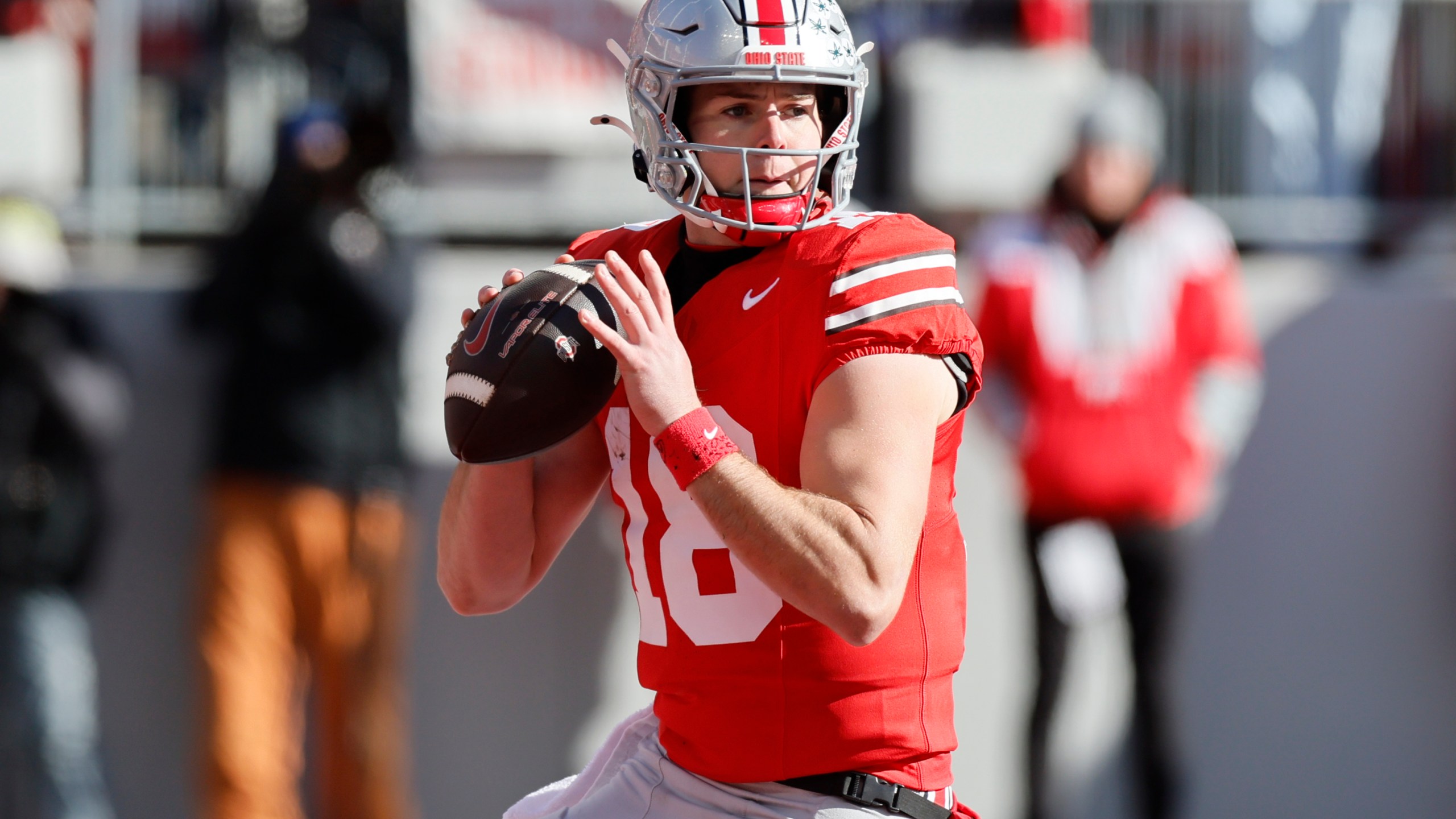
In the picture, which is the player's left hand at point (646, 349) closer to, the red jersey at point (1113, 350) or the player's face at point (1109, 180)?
the red jersey at point (1113, 350)

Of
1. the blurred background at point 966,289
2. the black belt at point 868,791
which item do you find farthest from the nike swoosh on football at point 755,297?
the blurred background at point 966,289

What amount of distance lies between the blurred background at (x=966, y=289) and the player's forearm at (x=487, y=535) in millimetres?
2495

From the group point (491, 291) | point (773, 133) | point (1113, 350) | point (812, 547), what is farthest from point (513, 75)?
point (812, 547)

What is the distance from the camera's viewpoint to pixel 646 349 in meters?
2.00

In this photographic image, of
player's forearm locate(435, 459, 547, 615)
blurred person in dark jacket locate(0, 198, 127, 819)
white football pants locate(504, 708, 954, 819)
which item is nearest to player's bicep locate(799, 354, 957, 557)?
white football pants locate(504, 708, 954, 819)

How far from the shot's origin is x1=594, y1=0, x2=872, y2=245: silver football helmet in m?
2.16

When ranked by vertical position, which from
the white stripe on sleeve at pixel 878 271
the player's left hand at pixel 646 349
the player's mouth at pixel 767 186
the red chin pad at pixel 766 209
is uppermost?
the player's mouth at pixel 767 186

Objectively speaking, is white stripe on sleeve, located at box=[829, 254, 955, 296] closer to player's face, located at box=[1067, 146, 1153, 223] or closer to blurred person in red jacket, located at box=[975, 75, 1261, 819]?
blurred person in red jacket, located at box=[975, 75, 1261, 819]

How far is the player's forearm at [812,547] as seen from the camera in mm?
1928

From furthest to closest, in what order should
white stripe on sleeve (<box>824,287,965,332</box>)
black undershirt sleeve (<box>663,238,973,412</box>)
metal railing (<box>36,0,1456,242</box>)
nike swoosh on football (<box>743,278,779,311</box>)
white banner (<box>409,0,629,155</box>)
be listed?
1. metal railing (<box>36,0,1456,242</box>)
2. white banner (<box>409,0,629,155</box>)
3. black undershirt sleeve (<box>663,238,973,412</box>)
4. nike swoosh on football (<box>743,278,779,311</box>)
5. white stripe on sleeve (<box>824,287,965,332</box>)

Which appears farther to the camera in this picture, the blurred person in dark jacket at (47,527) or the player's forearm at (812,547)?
the blurred person in dark jacket at (47,527)

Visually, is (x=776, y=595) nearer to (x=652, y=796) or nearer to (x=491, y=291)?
(x=652, y=796)

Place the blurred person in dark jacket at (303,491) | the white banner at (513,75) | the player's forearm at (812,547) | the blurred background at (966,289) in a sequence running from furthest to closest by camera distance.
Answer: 1. the white banner at (513,75)
2. the blurred background at (966,289)
3. the blurred person in dark jacket at (303,491)
4. the player's forearm at (812,547)

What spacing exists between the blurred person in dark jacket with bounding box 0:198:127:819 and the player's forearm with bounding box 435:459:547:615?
8.75 ft
